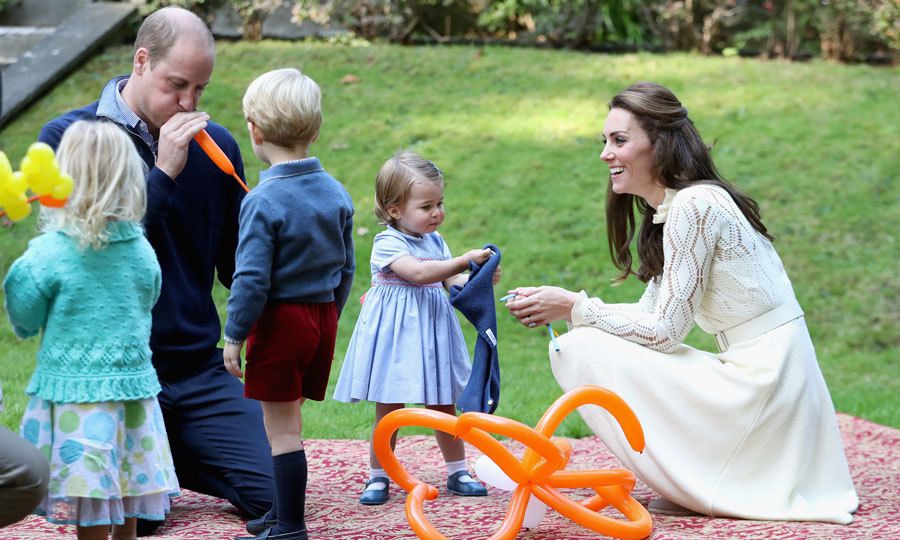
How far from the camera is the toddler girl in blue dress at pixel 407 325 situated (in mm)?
3812

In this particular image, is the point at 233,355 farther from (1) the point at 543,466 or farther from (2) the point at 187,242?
(1) the point at 543,466

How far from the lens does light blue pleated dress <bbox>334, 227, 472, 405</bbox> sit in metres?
3.81

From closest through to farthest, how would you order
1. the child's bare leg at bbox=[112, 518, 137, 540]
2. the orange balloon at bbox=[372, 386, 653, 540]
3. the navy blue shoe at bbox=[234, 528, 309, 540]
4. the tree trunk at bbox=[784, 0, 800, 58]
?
the child's bare leg at bbox=[112, 518, 137, 540], the orange balloon at bbox=[372, 386, 653, 540], the navy blue shoe at bbox=[234, 528, 309, 540], the tree trunk at bbox=[784, 0, 800, 58]

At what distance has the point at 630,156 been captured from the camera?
12.3ft

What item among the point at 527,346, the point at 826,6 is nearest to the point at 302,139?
the point at 527,346

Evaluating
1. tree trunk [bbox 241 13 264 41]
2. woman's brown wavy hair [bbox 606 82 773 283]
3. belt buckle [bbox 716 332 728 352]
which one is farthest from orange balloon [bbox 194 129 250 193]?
tree trunk [bbox 241 13 264 41]

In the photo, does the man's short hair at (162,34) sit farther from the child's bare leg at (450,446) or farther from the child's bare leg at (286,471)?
the child's bare leg at (450,446)

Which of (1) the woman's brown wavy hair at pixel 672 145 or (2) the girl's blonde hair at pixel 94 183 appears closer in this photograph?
(2) the girl's blonde hair at pixel 94 183

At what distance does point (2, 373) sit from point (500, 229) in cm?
360

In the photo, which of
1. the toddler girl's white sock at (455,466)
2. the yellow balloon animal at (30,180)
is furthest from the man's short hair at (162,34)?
the toddler girl's white sock at (455,466)

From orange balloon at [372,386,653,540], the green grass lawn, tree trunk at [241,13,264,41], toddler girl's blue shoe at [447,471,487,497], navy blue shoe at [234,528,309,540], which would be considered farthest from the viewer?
tree trunk at [241,13,264,41]

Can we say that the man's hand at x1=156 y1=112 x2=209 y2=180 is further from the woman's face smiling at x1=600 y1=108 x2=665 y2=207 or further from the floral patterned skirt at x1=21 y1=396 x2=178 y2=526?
the woman's face smiling at x1=600 y1=108 x2=665 y2=207

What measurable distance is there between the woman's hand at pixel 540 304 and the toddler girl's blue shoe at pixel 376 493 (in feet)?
2.57

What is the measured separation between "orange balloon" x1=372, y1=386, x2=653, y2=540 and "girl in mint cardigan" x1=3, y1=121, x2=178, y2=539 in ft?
2.67
